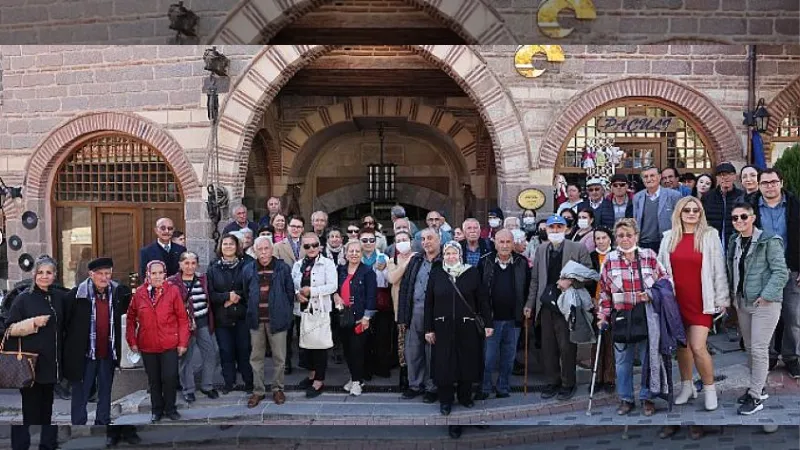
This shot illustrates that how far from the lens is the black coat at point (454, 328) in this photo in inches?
154

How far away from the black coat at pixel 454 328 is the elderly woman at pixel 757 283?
137 cm

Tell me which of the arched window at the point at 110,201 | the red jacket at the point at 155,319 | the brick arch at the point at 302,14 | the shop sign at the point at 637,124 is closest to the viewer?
the brick arch at the point at 302,14

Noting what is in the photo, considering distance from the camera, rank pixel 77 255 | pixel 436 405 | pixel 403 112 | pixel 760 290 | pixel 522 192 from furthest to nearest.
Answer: pixel 403 112
pixel 522 192
pixel 77 255
pixel 436 405
pixel 760 290

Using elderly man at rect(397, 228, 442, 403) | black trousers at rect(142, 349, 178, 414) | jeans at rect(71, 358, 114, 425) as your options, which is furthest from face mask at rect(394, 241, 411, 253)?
jeans at rect(71, 358, 114, 425)

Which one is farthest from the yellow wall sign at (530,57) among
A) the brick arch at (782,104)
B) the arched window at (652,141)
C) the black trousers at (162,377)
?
the black trousers at (162,377)

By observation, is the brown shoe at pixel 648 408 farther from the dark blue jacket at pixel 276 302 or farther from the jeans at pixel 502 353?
the dark blue jacket at pixel 276 302

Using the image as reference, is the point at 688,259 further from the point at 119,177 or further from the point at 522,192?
the point at 119,177

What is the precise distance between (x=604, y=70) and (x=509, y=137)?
967 millimetres

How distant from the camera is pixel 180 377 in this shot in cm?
426

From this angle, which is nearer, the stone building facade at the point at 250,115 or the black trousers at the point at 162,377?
the black trousers at the point at 162,377

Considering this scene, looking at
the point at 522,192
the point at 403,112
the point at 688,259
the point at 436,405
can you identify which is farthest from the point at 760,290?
the point at 403,112

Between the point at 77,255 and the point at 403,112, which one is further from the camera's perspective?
the point at 403,112

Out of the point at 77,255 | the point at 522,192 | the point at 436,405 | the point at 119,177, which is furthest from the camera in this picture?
the point at 522,192

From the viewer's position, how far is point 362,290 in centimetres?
437
